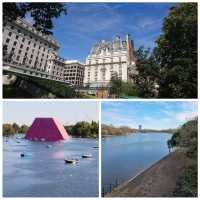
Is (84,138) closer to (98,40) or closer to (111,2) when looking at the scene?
(98,40)

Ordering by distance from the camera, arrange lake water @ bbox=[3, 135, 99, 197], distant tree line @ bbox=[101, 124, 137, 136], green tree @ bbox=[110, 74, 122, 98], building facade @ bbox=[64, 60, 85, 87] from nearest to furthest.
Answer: lake water @ bbox=[3, 135, 99, 197], distant tree line @ bbox=[101, 124, 137, 136], green tree @ bbox=[110, 74, 122, 98], building facade @ bbox=[64, 60, 85, 87]

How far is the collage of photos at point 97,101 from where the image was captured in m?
3.75

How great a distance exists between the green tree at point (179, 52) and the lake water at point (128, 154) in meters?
0.54

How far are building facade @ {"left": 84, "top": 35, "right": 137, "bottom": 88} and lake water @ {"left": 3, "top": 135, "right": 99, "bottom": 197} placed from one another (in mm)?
749

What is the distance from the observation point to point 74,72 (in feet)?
13.4

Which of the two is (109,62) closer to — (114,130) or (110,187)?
(114,130)

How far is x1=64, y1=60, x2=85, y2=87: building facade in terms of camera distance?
4.03 meters

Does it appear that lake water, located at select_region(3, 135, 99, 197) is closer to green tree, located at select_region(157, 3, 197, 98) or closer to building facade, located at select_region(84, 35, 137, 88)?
building facade, located at select_region(84, 35, 137, 88)

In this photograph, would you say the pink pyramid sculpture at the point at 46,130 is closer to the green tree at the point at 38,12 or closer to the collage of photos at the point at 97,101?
the collage of photos at the point at 97,101

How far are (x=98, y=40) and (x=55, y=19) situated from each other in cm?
55

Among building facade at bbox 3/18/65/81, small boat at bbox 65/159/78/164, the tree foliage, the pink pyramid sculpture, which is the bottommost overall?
small boat at bbox 65/159/78/164

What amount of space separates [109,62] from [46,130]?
1095 mm

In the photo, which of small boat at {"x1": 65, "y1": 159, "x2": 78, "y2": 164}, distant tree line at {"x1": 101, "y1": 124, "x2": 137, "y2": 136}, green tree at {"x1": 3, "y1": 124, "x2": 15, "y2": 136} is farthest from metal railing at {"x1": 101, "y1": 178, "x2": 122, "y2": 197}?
green tree at {"x1": 3, "y1": 124, "x2": 15, "y2": 136}

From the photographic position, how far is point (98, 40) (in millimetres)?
4000
